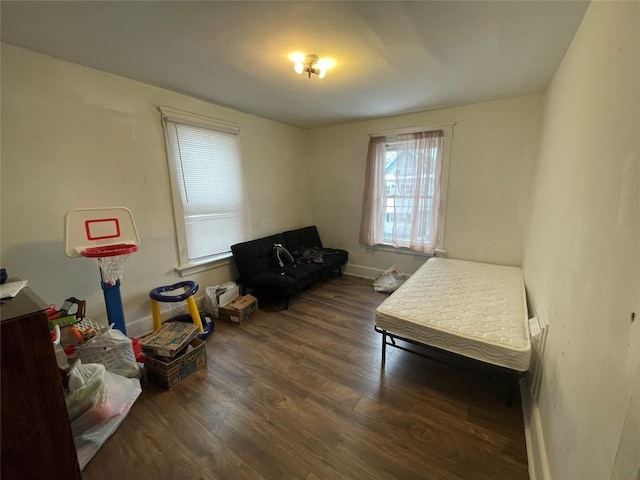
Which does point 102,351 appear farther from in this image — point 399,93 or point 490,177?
point 490,177

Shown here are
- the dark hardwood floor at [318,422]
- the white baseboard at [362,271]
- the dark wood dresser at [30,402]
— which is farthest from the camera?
the white baseboard at [362,271]

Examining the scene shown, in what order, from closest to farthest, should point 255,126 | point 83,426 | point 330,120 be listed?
point 83,426
point 255,126
point 330,120

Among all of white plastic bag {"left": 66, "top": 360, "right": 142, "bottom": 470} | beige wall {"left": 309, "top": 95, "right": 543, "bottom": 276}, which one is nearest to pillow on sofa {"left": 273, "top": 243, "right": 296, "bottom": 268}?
beige wall {"left": 309, "top": 95, "right": 543, "bottom": 276}

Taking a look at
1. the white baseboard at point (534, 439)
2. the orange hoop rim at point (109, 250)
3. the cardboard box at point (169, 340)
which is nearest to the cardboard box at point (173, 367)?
the cardboard box at point (169, 340)

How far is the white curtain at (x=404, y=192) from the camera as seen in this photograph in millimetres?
3377

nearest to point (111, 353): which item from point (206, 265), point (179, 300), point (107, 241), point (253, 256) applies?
point (179, 300)

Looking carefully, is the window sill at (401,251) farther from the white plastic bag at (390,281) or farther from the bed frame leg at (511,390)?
the bed frame leg at (511,390)

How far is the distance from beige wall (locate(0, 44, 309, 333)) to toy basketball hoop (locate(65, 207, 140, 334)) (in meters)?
0.30

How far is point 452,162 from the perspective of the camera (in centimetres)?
326

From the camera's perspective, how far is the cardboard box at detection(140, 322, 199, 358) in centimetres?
189

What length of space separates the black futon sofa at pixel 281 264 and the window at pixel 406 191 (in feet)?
2.61

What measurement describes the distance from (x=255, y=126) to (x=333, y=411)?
11.3 feet

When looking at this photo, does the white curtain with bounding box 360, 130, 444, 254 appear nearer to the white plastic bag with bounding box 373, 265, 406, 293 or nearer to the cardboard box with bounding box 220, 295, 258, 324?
the white plastic bag with bounding box 373, 265, 406, 293

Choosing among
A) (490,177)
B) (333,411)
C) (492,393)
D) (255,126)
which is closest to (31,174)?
(255,126)
